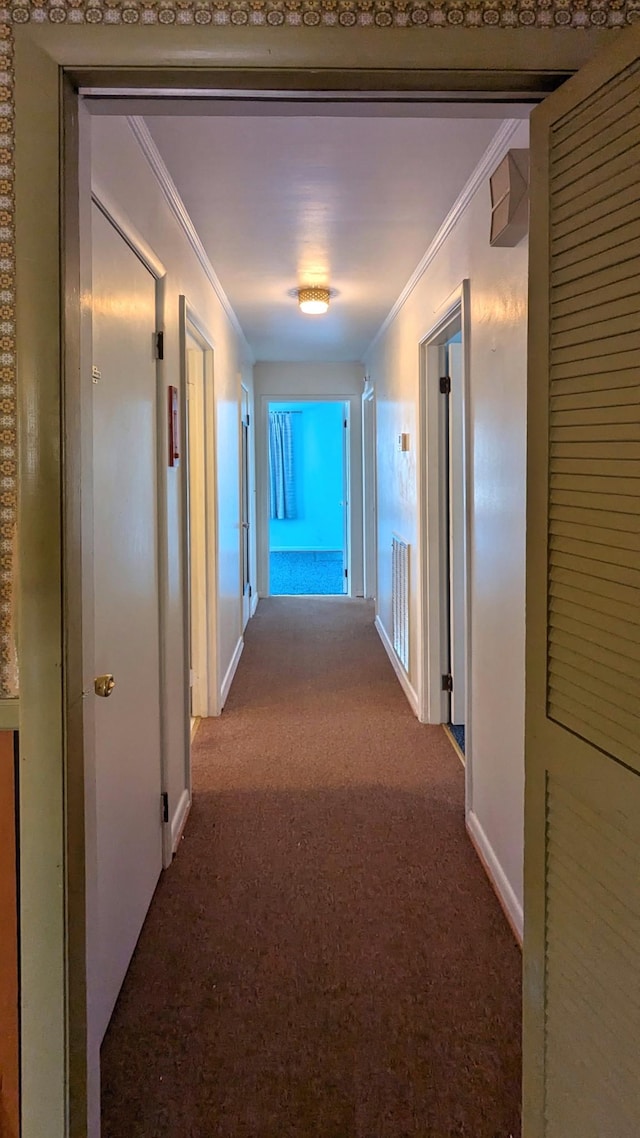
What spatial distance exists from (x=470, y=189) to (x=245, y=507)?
3857 millimetres

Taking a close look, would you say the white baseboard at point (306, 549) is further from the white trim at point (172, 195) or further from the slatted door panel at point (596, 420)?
the slatted door panel at point (596, 420)

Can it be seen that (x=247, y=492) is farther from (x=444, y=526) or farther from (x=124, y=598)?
(x=124, y=598)

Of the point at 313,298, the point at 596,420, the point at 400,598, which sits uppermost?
the point at 313,298

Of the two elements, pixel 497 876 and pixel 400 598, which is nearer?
pixel 497 876

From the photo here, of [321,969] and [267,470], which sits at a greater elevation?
[267,470]

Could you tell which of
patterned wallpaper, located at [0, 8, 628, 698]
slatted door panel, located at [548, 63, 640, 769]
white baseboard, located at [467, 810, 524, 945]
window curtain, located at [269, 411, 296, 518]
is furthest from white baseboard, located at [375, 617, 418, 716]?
window curtain, located at [269, 411, 296, 518]

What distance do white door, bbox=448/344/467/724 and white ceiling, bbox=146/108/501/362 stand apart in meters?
0.63

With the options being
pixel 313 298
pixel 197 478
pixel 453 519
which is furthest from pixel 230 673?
pixel 313 298

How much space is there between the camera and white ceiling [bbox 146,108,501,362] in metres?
2.18

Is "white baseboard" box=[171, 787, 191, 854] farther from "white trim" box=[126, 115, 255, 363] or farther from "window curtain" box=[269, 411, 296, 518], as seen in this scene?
"window curtain" box=[269, 411, 296, 518]

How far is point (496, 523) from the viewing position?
2.40 metres

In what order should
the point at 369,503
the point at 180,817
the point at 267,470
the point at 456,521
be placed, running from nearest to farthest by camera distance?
the point at 180,817 < the point at 456,521 < the point at 369,503 < the point at 267,470

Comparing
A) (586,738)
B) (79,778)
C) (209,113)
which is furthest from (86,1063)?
(209,113)

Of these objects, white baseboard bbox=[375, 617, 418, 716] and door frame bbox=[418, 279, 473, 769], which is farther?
white baseboard bbox=[375, 617, 418, 716]
